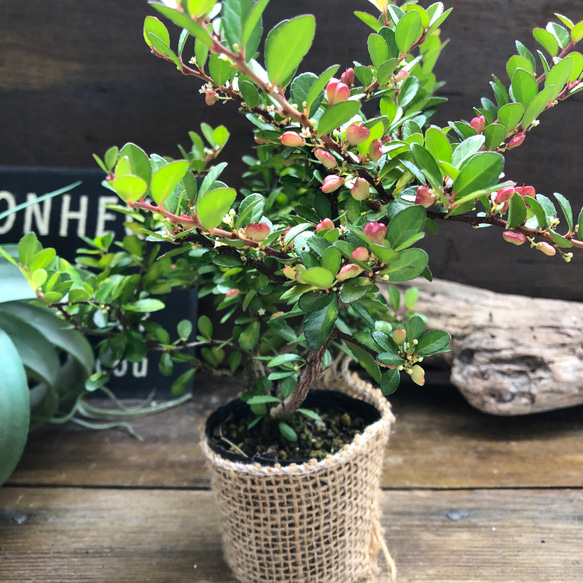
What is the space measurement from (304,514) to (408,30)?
1.55ft

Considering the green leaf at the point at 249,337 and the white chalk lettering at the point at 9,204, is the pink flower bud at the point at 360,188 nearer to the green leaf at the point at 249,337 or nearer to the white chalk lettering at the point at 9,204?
the green leaf at the point at 249,337

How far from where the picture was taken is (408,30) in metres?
0.39

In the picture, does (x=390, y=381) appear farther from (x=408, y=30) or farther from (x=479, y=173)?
(x=408, y=30)

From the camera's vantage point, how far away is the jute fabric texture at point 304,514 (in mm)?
483

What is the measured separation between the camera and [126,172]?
32cm

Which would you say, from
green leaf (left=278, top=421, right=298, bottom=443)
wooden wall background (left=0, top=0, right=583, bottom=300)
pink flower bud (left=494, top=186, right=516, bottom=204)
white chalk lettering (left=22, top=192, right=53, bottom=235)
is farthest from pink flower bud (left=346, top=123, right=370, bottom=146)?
white chalk lettering (left=22, top=192, right=53, bottom=235)

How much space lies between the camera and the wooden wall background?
0.84m

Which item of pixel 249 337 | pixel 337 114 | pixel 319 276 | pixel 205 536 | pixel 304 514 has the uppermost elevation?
pixel 337 114

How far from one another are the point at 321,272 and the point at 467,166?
0.37 feet

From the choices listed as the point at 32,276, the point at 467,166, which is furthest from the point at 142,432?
the point at 467,166

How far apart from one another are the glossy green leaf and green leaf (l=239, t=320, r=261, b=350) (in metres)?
0.29

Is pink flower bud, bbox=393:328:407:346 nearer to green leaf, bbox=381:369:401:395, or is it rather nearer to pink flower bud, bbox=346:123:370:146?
green leaf, bbox=381:369:401:395

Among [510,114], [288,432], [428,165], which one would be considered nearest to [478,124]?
[510,114]

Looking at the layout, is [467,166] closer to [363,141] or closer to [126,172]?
[363,141]
